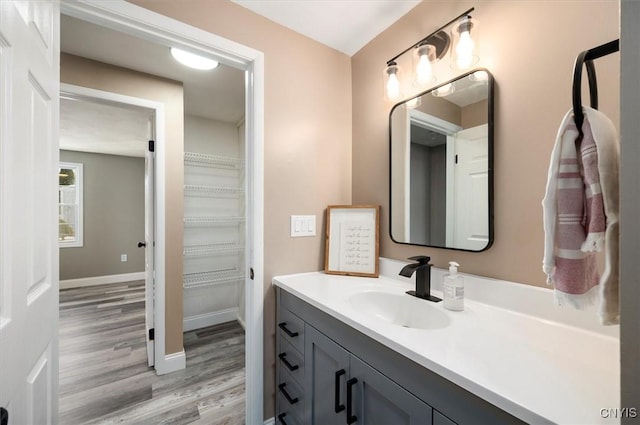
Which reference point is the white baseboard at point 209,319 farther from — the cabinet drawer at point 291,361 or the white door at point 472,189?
the white door at point 472,189

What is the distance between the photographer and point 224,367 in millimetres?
2189

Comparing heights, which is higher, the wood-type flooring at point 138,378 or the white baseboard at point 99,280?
the white baseboard at point 99,280

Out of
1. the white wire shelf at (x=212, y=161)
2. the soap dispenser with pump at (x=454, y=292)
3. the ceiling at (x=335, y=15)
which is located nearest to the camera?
the soap dispenser with pump at (x=454, y=292)

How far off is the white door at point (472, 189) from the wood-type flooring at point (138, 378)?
171cm

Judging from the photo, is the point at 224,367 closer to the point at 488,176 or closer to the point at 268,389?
the point at 268,389

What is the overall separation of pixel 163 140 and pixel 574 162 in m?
2.38

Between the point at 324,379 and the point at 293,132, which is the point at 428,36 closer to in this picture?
the point at 293,132

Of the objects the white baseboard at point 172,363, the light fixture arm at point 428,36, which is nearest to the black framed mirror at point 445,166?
the light fixture arm at point 428,36

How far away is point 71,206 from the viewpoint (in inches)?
176

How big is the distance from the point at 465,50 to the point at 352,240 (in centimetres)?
106

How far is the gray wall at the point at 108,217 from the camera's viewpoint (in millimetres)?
4493

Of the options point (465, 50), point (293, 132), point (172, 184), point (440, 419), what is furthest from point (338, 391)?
point (172, 184)

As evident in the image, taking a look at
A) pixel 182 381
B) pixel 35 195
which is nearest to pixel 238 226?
pixel 182 381

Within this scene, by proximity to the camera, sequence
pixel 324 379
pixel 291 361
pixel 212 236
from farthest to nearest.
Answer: pixel 212 236, pixel 291 361, pixel 324 379
